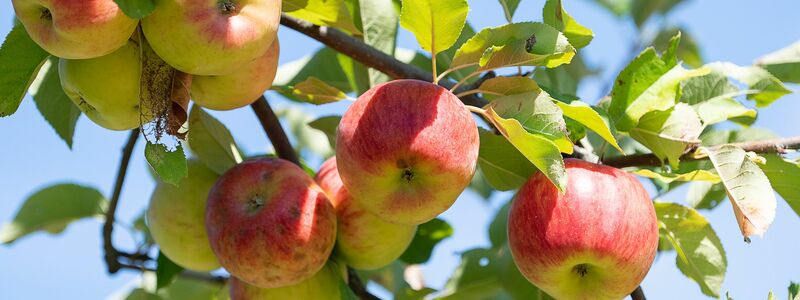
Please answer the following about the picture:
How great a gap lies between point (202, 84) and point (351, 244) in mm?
486

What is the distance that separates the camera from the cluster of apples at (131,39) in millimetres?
1296

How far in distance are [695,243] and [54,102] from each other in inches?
54.0

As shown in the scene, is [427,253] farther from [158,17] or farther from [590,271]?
[158,17]

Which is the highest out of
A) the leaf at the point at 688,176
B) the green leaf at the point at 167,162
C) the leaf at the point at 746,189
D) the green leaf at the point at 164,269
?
the leaf at the point at 746,189

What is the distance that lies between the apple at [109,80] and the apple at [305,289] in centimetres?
49

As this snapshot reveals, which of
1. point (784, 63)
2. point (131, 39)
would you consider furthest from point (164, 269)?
point (784, 63)

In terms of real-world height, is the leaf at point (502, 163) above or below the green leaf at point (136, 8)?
below

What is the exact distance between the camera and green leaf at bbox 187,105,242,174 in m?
1.87

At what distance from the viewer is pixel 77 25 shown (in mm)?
1279

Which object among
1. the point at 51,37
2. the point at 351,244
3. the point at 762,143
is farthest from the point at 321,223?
the point at 762,143

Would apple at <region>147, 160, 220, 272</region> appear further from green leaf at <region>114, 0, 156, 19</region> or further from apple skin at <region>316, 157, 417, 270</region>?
green leaf at <region>114, 0, 156, 19</region>

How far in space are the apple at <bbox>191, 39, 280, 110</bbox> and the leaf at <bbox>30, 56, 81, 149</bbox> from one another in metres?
0.46

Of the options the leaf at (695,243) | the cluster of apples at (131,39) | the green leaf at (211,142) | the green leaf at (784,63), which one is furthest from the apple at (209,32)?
the green leaf at (784,63)

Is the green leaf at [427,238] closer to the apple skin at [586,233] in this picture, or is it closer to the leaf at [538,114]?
the apple skin at [586,233]
